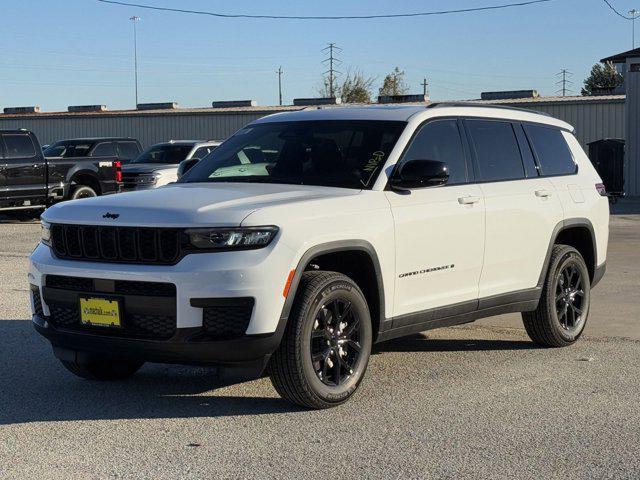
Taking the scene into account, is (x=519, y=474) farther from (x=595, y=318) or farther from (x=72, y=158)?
(x=72, y=158)

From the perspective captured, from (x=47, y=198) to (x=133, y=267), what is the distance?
54.5 ft

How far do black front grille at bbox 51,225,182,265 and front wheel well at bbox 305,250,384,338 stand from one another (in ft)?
2.97

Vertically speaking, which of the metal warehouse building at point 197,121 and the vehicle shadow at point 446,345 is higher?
the metal warehouse building at point 197,121

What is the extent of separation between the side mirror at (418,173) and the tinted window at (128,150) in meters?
19.4

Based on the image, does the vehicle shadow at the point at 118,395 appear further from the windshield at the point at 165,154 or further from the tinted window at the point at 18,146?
the windshield at the point at 165,154

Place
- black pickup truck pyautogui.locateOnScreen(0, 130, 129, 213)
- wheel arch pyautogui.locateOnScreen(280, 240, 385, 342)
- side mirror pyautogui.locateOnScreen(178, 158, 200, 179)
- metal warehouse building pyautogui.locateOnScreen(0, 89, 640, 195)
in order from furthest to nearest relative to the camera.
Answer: metal warehouse building pyautogui.locateOnScreen(0, 89, 640, 195) < black pickup truck pyautogui.locateOnScreen(0, 130, 129, 213) < side mirror pyautogui.locateOnScreen(178, 158, 200, 179) < wheel arch pyautogui.locateOnScreen(280, 240, 385, 342)

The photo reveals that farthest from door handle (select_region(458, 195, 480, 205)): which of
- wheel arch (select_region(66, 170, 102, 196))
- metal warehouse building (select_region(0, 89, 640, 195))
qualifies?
metal warehouse building (select_region(0, 89, 640, 195))

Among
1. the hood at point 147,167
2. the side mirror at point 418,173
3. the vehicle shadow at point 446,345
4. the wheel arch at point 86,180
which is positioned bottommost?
the vehicle shadow at point 446,345

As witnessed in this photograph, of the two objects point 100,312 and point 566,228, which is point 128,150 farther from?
point 100,312

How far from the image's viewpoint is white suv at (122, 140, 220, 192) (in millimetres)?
23172

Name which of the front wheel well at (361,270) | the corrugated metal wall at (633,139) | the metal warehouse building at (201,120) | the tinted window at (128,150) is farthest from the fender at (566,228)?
Answer: the metal warehouse building at (201,120)

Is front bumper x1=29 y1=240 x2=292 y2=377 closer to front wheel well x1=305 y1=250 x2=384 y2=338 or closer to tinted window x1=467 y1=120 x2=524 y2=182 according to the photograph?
front wheel well x1=305 y1=250 x2=384 y2=338

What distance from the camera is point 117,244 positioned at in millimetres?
5969

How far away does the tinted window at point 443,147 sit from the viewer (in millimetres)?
7080
